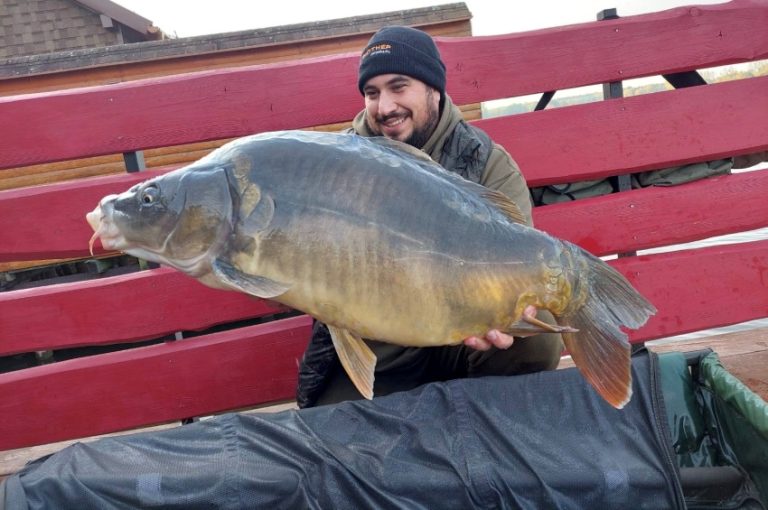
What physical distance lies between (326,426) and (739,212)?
2.92m

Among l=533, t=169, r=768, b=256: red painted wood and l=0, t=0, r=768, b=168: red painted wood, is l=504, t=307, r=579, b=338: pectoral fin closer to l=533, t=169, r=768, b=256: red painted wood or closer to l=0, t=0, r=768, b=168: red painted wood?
l=533, t=169, r=768, b=256: red painted wood

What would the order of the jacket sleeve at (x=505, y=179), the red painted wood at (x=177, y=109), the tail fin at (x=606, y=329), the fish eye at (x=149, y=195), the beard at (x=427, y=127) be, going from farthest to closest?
1. the red painted wood at (x=177, y=109)
2. the beard at (x=427, y=127)
3. the jacket sleeve at (x=505, y=179)
4. the tail fin at (x=606, y=329)
5. the fish eye at (x=149, y=195)

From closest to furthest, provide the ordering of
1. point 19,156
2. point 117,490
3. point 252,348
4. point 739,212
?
point 117,490 < point 19,156 < point 252,348 < point 739,212

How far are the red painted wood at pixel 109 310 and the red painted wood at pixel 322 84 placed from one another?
0.69 meters

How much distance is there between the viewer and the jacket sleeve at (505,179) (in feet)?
10.6

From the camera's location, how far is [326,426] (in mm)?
2752

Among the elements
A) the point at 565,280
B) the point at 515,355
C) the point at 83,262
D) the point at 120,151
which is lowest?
the point at 83,262

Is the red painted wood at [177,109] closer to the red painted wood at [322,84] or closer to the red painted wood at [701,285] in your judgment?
the red painted wood at [322,84]

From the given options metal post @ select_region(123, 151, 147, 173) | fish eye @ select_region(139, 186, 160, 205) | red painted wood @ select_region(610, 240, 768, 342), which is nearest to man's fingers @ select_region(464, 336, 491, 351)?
fish eye @ select_region(139, 186, 160, 205)

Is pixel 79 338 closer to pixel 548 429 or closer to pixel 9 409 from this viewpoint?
pixel 9 409

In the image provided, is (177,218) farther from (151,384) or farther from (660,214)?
(660,214)

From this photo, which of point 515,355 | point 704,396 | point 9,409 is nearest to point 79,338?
point 9,409

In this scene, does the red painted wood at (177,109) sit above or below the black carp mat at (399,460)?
above

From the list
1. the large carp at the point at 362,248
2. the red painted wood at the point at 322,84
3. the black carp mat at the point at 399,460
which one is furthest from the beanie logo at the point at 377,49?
the black carp mat at the point at 399,460
